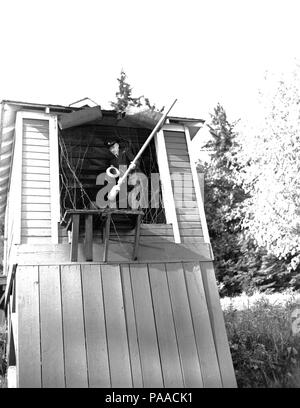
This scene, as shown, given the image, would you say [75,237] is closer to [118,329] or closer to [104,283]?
[104,283]

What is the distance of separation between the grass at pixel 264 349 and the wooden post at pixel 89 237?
3473 mm

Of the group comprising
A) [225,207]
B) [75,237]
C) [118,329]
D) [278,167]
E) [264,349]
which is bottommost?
[118,329]

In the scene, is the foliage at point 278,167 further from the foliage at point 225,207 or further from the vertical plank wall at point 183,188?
the vertical plank wall at point 183,188

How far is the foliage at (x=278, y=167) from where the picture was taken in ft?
42.8

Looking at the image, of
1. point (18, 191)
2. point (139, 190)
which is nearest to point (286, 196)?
point (139, 190)

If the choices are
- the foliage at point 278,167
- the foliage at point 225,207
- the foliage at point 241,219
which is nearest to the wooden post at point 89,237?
the foliage at point 278,167

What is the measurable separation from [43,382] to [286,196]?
34.9 feet

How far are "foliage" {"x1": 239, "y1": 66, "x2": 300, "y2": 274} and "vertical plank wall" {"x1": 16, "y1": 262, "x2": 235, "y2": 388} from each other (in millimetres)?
8607

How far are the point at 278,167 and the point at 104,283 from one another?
9999 mm

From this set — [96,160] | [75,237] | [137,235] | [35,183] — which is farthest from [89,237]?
[96,160]

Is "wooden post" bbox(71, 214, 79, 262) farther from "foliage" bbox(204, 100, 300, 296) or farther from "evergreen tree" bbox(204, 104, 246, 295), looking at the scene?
"evergreen tree" bbox(204, 104, 246, 295)

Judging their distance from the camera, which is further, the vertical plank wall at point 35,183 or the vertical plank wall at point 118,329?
the vertical plank wall at point 35,183

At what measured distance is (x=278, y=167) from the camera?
44.4 ft

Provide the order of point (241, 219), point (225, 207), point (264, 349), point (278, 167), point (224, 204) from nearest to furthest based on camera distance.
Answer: point (264, 349)
point (278, 167)
point (241, 219)
point (225, 207)
point (224, 204)
